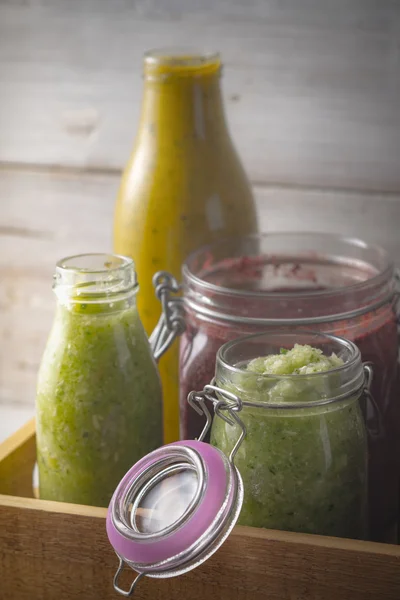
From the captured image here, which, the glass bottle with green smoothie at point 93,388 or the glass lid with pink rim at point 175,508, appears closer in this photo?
the glass lid with pink rim at point 175,508

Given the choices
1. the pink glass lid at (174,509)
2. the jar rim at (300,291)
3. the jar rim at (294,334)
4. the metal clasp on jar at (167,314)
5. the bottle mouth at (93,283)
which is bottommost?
the pink glass lid at (174,509)

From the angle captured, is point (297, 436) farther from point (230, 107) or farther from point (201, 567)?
point (230, 107)

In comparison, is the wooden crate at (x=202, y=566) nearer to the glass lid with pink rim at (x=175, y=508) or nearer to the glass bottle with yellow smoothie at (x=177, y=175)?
the glass lid with pink rim at (x=175, y=508)

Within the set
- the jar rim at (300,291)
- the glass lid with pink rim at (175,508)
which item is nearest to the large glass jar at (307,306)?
the jar rim at (300,291)

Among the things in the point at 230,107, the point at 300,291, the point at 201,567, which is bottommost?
the point at 201,567

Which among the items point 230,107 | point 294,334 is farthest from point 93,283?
point 230,107
